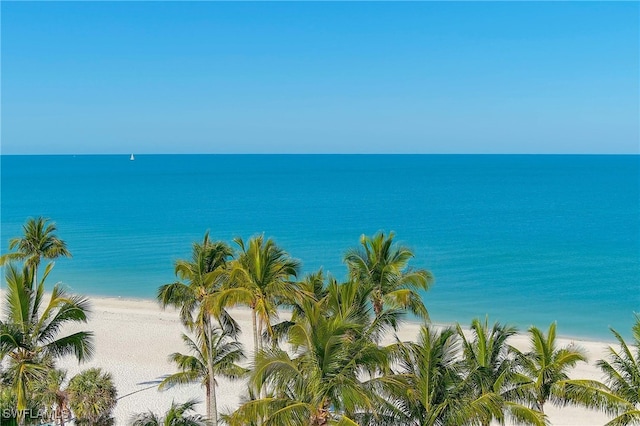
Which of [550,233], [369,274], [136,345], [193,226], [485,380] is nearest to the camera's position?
[485,380]

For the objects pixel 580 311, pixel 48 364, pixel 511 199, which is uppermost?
pixel 511 199

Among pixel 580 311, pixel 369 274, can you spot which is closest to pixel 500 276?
pixel 580 311

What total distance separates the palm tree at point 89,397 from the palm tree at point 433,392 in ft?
25.5

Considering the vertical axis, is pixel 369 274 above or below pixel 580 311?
below

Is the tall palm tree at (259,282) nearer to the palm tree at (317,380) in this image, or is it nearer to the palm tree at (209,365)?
the palm tree at (209,365)

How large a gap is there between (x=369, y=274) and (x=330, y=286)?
17.0 feet

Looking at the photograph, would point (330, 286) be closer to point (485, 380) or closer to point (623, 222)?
point (485, 380)

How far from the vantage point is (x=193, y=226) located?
83500 millimetres

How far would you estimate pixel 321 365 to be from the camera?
12.7m

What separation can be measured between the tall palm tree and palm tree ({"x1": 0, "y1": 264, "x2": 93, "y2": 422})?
4375mm

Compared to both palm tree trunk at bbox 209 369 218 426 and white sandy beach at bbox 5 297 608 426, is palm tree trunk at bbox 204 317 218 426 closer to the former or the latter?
palm tree trunk at bbox 209 369 218 426

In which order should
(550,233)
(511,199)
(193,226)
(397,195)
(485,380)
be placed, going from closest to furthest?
(485,380)
(550,233)
(193,226)
(511,199)
(397,195)

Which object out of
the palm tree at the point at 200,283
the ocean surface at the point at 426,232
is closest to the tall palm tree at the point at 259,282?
the palm tree at the point at 200,283

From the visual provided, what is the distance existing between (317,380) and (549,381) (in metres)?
6.95
